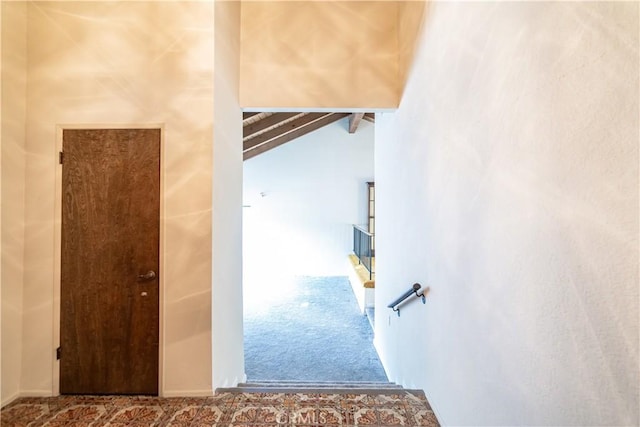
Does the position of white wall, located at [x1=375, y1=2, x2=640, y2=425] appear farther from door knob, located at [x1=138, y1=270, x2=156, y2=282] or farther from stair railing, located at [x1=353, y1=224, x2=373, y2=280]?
stair railing, located at [x1=353, y1=224, x2=373, y2=280]

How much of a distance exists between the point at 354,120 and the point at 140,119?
5.40 metres

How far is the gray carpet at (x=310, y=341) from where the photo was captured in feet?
11.0

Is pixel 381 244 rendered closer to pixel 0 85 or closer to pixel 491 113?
pixel 491 113

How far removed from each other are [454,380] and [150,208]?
81.4 inches

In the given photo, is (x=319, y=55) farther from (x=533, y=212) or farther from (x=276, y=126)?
(x=276, y=126)

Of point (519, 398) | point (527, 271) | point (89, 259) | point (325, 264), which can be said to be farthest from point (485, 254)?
point (325, 264)

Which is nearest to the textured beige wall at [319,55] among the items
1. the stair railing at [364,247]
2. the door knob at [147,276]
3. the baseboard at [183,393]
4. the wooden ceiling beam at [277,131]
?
the door knob at [147,276]

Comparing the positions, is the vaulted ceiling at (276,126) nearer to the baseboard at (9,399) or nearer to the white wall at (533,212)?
the white wall at (533,212)

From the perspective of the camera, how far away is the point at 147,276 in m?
1.90

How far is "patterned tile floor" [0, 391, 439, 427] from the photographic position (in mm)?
1646

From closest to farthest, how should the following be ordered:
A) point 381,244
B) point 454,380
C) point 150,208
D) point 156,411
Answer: point 454,380
point 156,411
point 150,208
point 381,244

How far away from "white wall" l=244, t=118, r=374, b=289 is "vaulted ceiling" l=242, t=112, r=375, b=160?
0.40 meters

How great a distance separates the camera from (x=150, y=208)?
6.24ft

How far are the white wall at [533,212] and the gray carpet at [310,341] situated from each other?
1.92 meters
